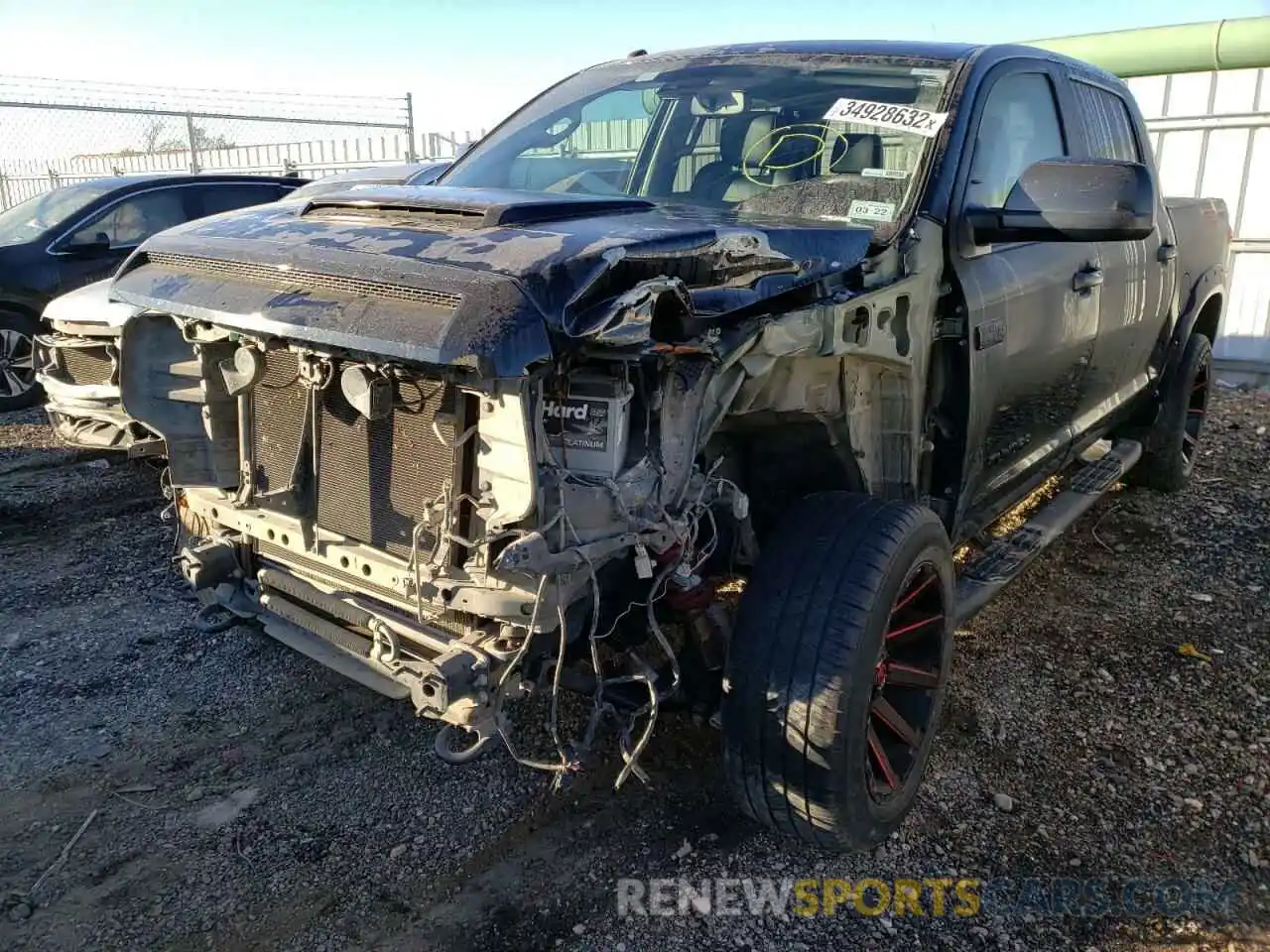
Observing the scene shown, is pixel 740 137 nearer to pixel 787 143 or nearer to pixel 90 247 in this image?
pixel 787 143

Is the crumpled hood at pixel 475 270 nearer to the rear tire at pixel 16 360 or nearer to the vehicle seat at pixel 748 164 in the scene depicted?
the vehicle seat at pixel 748 164

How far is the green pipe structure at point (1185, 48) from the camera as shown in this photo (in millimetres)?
9703

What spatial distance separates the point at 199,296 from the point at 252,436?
41cm

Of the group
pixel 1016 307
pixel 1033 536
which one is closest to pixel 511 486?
pixel 1016 307

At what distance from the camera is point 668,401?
7.34 ft

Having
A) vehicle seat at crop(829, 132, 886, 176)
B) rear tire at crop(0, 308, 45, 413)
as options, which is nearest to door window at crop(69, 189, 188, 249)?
rear tire at crop(0, 308, 45, 413)

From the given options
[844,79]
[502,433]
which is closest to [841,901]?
[502,433]

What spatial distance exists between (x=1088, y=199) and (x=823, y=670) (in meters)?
1.55

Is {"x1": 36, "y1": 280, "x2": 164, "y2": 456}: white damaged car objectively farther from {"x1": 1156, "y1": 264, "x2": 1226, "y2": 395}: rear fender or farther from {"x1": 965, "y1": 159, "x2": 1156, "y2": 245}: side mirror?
{"x1": 1156, "y1": 264, "x2": 1226, "y2": 395}: rear fender

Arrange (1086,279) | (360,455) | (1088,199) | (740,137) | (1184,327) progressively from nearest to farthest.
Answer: (360,455), (1088,199), (740,137), (1086,279), (1184,327)

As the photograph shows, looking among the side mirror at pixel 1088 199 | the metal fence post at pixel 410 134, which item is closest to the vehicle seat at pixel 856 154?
the side mirror at pixel 1088 199

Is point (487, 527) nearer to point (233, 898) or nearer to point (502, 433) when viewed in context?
point (502, 433)

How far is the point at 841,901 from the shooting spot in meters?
2.62

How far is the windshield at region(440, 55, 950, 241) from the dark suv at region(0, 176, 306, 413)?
14.6ft
